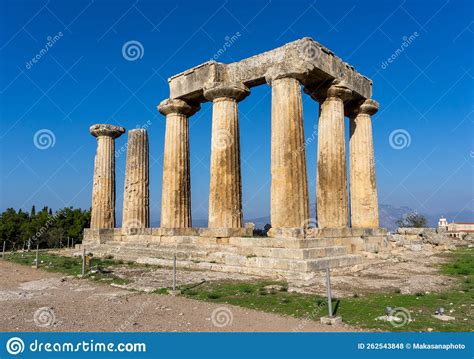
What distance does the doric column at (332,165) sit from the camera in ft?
67.4

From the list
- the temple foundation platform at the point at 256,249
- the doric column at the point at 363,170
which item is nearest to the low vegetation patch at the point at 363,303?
the temple foundation platform at the point at 256,249

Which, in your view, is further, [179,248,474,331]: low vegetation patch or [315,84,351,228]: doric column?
[315,84,351,228]: doric column

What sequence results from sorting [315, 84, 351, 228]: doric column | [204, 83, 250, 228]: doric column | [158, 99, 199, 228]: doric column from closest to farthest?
1. [315, 84, 351, 228]: doric column
2. [204, 83, 250, 228]: doric column
3. [158, 99, 199, 228]: doric column

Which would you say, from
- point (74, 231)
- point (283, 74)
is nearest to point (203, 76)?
point (283, 74)

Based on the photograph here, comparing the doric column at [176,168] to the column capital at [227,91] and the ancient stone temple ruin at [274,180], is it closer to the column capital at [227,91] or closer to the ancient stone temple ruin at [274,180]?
the ancient stone temple ruin at [274,180]

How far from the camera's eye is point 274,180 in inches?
725

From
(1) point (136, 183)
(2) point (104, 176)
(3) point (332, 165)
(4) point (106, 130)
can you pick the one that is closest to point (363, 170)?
(3) point (332, 165)

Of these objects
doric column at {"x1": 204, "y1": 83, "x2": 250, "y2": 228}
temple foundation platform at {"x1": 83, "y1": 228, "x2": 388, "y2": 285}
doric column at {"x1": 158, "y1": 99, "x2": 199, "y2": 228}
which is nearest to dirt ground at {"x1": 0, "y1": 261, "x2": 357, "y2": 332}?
temple foundation platform at {"x1": 83, "y1": 228, "x2": 388, "y2": 285}

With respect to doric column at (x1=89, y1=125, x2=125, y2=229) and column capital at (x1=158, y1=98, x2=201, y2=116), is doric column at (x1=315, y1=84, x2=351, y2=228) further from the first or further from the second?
doric column at (x1=89, y1=125, x2=125, y2=229)

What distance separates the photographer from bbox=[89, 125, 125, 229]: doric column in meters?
30.2

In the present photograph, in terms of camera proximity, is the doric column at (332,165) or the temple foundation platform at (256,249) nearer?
the temple foundation platform at (256,249)

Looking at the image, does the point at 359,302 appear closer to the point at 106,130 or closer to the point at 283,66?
the point at 283,66

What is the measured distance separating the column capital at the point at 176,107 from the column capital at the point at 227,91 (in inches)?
127

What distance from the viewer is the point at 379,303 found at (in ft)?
33.0
